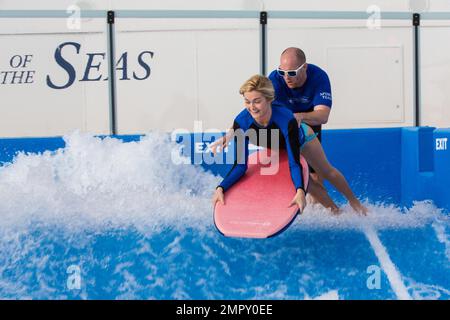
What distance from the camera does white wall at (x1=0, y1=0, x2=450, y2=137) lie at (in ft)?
14.9

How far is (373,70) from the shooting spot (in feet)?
15.4

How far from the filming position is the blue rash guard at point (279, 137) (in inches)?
135

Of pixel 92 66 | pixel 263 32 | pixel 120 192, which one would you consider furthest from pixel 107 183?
pixel 263 32

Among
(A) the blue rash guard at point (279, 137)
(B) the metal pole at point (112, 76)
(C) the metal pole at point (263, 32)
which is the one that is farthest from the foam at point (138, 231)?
(C) the metal pole at point (263, 32)

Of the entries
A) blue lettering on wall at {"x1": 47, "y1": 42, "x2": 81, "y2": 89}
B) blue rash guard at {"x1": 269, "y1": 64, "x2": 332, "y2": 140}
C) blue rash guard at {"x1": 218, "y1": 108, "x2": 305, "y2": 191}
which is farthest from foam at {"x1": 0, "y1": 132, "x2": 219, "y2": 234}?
blue rash guard at {"x1": 269, "y1": 64, "x2": 332, "y2": 140}

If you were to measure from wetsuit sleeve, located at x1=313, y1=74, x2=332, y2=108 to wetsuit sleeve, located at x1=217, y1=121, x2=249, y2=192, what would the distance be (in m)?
0.60

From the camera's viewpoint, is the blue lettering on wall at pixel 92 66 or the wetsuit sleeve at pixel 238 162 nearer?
the wetsuit sleeve at pixel 238 162

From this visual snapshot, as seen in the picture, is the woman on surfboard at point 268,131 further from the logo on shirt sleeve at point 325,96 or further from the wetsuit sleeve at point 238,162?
the logo on shirt sleeve at point 325,96

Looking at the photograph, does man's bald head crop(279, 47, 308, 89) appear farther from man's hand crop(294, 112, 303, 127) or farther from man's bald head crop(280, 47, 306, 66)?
man's hand crop(294, 112, 303, 127)

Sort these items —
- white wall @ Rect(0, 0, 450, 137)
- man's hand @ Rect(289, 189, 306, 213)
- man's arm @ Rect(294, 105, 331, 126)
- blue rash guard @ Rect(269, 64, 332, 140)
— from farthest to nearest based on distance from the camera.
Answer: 1. white wall @ Rect(0, 0, 450, 137)
2. blue rash guard @ Rect(269, 64, 332, 140)
3. man's arm @ Rect(294, 105, 331, 126)
4. man's hand @ Rect(289, 189, 306, 213)

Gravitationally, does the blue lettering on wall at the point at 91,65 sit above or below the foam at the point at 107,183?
above

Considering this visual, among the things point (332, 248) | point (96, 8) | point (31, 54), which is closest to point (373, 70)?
point (332, 248)

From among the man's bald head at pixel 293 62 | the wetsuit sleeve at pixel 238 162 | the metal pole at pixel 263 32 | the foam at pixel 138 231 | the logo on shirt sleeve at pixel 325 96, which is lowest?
the foam at pixel 138 231
